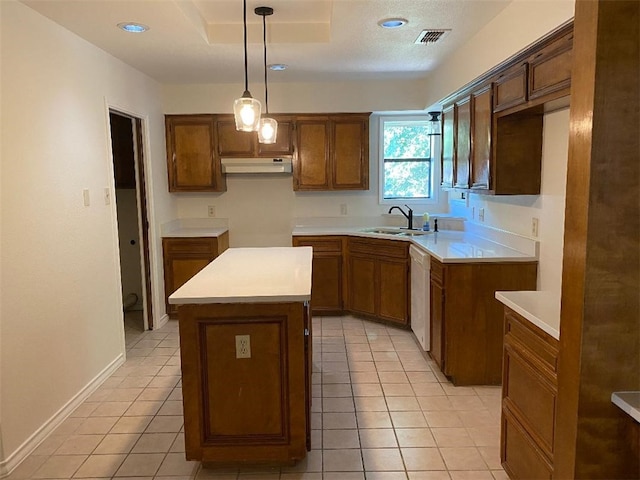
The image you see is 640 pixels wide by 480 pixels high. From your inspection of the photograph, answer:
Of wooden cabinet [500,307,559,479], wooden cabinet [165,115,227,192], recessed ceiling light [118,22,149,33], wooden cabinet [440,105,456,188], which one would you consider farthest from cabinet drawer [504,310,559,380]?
wooden cabinet [165,115,227,192]

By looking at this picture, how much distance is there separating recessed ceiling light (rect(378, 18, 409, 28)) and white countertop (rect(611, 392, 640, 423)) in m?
2.44

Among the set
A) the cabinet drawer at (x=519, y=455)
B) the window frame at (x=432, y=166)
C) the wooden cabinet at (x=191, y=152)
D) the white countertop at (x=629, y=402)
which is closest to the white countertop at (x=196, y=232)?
the wooden cabinet at (x=191, y=152)

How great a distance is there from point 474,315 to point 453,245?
28.6 inches

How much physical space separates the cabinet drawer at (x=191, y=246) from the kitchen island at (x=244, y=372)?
8.01ft

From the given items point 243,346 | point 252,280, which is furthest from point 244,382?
point 252,280

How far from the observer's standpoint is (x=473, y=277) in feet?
10.3

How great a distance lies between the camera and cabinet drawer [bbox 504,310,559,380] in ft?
5.47

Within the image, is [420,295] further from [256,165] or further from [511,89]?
[256,165]

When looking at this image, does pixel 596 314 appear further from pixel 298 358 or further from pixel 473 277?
pixel 473 277

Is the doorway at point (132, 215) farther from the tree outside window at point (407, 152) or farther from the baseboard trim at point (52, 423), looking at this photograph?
the tree outside window at point (407, 152)

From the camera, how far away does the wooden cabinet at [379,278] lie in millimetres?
4309

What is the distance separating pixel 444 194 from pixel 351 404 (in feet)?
9.70

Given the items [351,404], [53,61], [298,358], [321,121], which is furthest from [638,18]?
[321,121]

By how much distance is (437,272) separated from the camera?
332 cm
